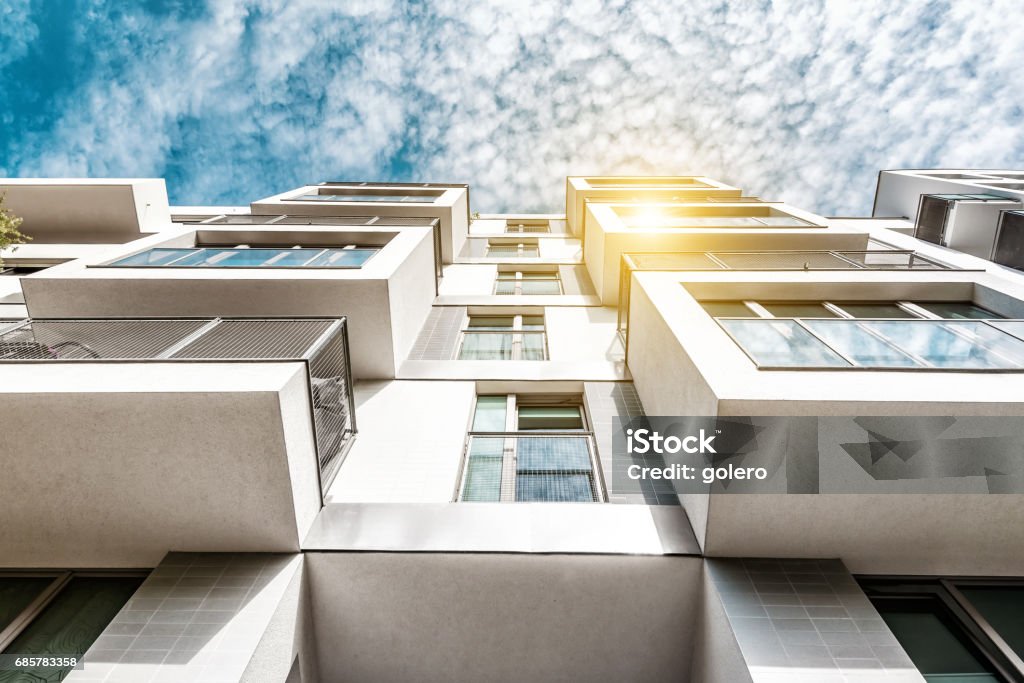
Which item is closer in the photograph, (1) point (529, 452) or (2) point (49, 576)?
(2) point (49, 576)

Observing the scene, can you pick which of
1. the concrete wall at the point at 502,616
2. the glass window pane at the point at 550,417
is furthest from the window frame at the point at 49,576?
the glass window pane at the point at 550,417

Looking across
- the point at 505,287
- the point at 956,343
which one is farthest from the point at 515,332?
the point at 956,343

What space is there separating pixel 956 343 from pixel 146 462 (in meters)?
9.43

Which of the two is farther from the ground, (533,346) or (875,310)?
(875,310)

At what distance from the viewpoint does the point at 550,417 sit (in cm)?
861

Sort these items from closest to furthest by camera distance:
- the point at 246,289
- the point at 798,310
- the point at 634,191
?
the point at 798,310 → the point at 246,289 → the point at 634,191

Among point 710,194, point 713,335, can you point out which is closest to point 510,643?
point 713,335

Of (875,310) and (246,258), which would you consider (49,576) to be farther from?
(875,310)

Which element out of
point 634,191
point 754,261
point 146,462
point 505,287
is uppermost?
point 634,191

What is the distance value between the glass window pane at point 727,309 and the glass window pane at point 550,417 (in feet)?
9.57

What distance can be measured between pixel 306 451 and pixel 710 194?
1877 centimetres

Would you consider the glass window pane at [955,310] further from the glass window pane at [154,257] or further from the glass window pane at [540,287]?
the glass window pane at [154,257]

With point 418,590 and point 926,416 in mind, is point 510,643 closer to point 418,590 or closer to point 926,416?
point 418,590

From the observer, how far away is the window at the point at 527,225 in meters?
22.8
